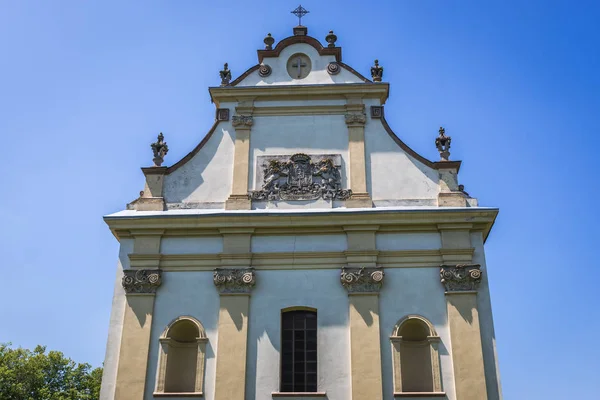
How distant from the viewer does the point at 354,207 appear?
15430 mm

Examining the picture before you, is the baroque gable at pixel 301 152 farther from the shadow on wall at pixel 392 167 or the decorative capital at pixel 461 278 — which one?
the decorative capital at pixel 461 278

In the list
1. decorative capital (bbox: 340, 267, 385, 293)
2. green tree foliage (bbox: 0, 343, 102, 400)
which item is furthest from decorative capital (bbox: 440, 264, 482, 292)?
green tree foliage (bbox: 0, 343, 102, 400)

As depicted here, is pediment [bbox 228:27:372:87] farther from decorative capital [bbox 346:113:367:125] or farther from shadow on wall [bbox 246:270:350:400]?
shadow on wall [bbox 246:270:350:400]

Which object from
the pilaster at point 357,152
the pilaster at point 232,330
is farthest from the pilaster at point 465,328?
the pilaster at point 232,330

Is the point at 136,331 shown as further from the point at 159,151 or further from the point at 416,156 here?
the point at 416,156

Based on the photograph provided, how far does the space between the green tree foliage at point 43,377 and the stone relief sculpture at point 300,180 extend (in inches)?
678

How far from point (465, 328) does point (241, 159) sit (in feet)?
23.1

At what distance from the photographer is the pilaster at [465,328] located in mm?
13297

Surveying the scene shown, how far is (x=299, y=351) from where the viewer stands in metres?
14.2

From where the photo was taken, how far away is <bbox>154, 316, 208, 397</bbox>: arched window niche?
45.6ft

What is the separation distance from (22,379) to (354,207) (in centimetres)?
1938

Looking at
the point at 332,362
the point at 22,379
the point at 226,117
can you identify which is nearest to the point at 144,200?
the point at 226,117

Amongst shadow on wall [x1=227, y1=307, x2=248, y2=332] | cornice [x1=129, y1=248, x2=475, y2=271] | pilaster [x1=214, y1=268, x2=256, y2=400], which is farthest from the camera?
cornice [x1=129, y1=248, x2=475, y2=271]

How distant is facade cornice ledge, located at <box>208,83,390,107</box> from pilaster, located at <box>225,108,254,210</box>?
40 centimetres
